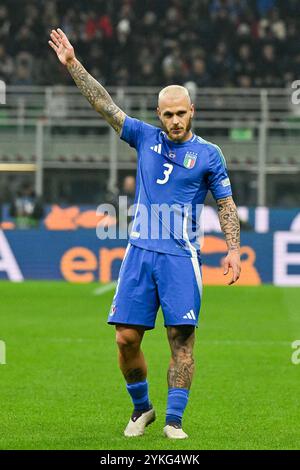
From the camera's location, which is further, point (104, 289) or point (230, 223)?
point (104, 289)

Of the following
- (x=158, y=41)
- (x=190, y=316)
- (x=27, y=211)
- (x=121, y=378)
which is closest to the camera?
(x=190, y=316)

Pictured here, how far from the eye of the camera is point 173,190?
689cm

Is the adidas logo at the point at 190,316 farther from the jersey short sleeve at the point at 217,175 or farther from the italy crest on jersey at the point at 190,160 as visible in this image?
the italy crest on jersey at the point at 190,160

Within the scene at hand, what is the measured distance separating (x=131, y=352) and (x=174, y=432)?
0.56 meters

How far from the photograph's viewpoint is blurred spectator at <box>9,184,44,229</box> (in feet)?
68.9

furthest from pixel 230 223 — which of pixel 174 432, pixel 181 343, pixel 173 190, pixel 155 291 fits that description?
pixel 174 432

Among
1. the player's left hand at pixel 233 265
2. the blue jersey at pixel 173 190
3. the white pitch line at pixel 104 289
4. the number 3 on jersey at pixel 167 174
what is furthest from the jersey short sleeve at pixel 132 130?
the white pitch line at pixel 104 289

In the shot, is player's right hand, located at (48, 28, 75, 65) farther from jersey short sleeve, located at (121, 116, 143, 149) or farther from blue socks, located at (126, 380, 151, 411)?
blue socks, located at (126, 380, 151, 411)

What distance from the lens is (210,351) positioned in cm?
1188

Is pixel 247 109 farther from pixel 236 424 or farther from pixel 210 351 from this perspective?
pixel 236 424

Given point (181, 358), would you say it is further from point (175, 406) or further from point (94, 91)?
point (94, 91)

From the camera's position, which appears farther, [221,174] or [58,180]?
[58,180]

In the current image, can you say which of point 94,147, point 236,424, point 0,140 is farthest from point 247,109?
point 236,424

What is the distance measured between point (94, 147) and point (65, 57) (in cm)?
1787
